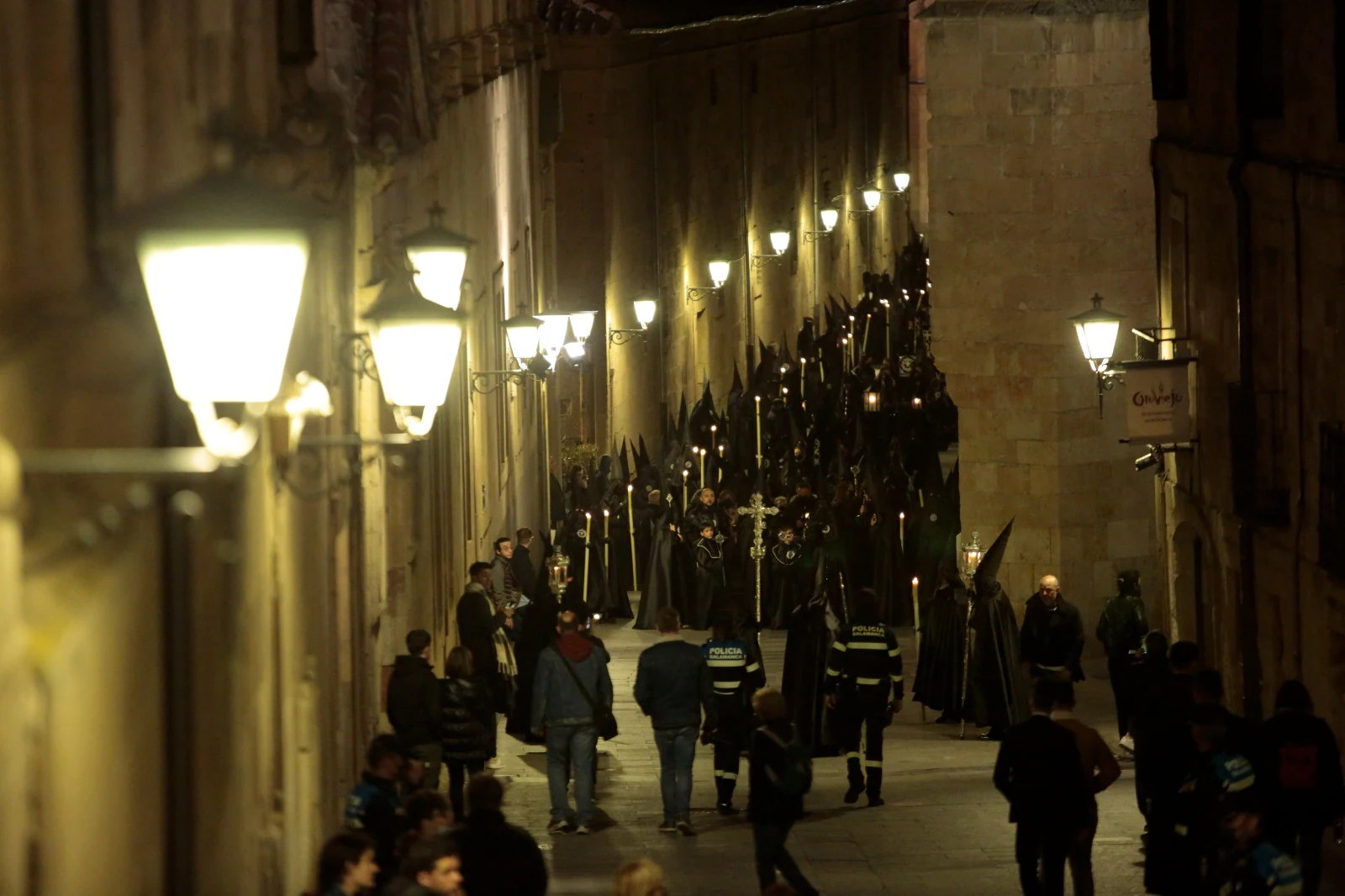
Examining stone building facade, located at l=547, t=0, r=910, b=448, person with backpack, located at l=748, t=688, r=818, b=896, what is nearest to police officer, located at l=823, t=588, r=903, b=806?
person with backpack, located at l=748, t=688, r=818, b=896

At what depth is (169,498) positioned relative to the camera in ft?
21.4

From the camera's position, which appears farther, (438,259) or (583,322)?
(583,322)

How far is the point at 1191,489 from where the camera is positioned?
18859 mm

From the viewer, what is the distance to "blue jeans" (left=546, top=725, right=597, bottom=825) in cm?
1381

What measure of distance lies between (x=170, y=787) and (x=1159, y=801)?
6392 mm

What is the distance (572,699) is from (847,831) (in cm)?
180

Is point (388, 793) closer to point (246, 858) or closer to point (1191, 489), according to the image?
point (246, 858)

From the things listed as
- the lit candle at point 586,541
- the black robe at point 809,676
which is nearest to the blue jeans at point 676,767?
the black robe at point 809,676

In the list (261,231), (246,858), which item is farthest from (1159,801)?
(261,231)

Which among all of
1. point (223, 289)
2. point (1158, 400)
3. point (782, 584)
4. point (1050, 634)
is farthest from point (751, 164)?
point (223, 289)

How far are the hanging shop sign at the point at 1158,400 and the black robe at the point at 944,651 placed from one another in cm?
179

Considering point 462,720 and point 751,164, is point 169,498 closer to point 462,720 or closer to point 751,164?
point 462,720

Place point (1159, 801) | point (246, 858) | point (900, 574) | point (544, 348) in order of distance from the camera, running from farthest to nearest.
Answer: point (900, 574), point (544, 348), point (1159, 801), point (246, 858)

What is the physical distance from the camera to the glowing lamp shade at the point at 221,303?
4891 millimetres
